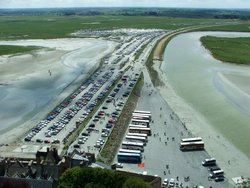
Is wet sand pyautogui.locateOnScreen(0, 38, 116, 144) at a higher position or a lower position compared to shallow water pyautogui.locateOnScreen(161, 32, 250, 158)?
lower

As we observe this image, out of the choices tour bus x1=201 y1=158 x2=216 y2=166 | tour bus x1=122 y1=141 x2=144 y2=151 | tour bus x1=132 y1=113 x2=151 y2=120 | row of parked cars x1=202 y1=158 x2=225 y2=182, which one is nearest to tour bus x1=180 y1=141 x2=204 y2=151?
row of parked cars x1=202 y1=158 x2=225 y2=182

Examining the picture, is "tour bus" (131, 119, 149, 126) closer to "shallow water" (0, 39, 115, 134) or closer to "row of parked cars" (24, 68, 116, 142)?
"row of parked cars" (24, 68, 116, 142)

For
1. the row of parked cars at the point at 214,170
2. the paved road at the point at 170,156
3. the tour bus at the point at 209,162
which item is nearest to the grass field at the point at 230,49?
the paved road at the point at 170,156

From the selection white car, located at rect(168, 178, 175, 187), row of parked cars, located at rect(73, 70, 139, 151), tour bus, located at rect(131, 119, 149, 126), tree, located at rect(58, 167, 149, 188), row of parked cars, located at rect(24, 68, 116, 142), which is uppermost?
tree, located at rect(58, 167, 149, 188)

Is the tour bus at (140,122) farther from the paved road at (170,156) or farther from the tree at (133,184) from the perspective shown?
the tree at (133,184)

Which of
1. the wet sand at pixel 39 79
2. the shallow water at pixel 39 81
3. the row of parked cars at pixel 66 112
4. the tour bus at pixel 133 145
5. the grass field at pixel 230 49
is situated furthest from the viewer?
the grass field at pixel 230 49

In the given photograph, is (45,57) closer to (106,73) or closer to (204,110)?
(106,73)

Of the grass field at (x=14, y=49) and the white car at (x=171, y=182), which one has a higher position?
the white car at (x=171, y=182)
